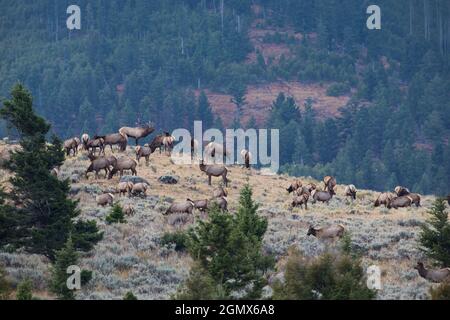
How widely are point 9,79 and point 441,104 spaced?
2547 inches

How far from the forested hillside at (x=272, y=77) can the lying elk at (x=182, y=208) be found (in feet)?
259

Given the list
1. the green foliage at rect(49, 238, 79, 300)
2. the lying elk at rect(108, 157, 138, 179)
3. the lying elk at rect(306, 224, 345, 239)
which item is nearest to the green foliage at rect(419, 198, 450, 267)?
the lying elk at rect(306, 224, 345, 239)

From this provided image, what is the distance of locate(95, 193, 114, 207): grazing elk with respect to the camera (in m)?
43.0

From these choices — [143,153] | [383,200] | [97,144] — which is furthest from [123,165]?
[383,200]

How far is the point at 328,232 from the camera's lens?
40.4 meters

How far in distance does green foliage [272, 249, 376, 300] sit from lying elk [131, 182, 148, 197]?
16.4m

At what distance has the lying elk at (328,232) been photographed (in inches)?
1590

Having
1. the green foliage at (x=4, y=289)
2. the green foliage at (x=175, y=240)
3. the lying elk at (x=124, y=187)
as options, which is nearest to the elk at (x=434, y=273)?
the green foliage at (x=175, y=240)

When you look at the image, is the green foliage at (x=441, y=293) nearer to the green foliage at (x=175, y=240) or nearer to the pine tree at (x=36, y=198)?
the pine tree at (x=36, y=198)

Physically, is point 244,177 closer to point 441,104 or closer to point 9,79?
point 441,104

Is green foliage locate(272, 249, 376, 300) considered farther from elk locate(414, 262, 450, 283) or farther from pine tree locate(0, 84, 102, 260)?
pine tree locate(0, 84, 102, 260)
